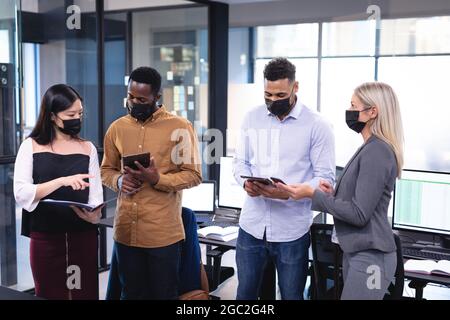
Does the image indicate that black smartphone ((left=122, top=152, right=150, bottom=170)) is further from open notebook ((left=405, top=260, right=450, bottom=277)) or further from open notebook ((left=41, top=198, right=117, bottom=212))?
open notebook ((left=405, top=260, right=450, bottom=277))

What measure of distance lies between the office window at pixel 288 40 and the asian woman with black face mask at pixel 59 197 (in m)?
4.58

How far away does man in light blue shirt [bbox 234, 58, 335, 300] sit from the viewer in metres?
2.35

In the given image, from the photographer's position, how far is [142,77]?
2.33m

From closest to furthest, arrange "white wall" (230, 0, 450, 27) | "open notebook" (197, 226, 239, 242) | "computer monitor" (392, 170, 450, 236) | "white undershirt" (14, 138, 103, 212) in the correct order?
"white undershirt" (14, 138, 103, 212) → "computer monitor" (392, 170, 450, 236) → "open notebook" (197, 226, 239, 242) → "white wall" (230, 0, 450, 27)

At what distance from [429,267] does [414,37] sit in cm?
431

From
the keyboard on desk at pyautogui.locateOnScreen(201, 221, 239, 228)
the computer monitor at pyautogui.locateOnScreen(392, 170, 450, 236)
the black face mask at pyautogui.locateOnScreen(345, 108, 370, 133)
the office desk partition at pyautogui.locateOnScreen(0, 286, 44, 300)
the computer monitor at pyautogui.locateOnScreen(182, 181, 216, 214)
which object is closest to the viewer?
the office desk partition at pyautogui.locateOnScreen(0, 286, 44, 300)

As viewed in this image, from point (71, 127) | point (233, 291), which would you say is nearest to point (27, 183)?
point (71, 127)

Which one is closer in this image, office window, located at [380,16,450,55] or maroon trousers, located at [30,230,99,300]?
maroon trousers, located at [30,230,99,300]

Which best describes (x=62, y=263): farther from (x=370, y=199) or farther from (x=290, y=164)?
(x=370, y=199)

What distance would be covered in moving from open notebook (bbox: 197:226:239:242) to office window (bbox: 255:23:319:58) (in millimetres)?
3792

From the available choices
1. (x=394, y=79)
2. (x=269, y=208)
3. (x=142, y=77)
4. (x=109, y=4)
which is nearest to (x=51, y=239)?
(x=142, y=77)

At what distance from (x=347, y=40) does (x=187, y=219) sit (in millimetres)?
4997

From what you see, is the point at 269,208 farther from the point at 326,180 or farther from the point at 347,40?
the point at 347,40

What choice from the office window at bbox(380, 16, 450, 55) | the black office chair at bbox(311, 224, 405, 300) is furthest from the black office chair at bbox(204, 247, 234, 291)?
the office window at bbox(380, 16, 450, 55)
